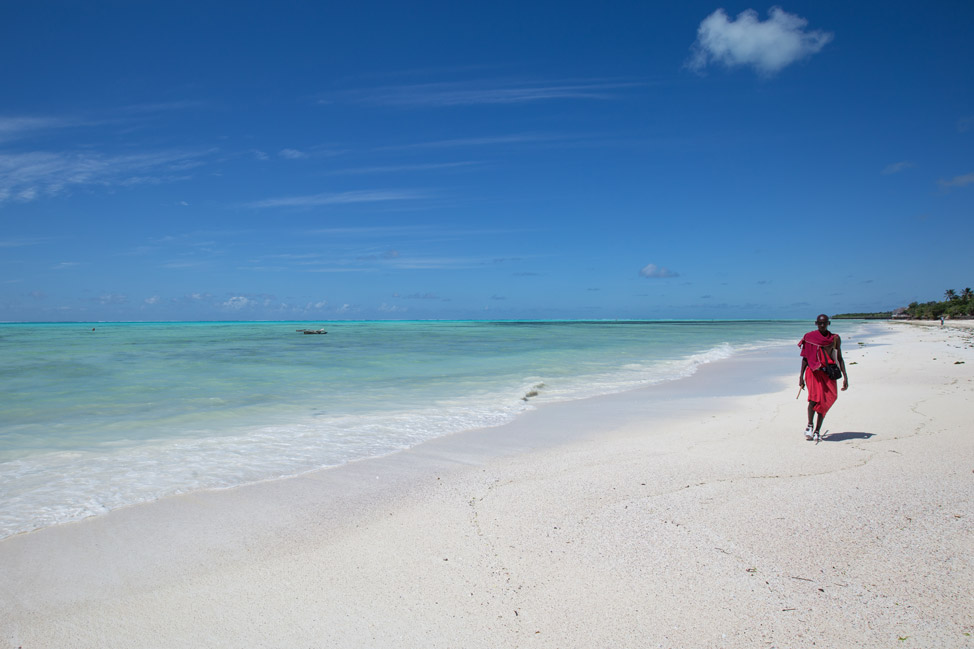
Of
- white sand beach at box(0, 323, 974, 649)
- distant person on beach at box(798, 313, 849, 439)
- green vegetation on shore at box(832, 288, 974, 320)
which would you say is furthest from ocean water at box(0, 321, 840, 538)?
green vegetation on shore at box(832, 288, 974, 320)

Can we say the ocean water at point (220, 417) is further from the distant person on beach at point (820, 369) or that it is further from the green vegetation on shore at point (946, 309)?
the green vegetation on shore at point (946, 309)

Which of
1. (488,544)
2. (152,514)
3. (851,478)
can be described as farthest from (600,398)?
(152,514)

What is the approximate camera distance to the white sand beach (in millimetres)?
2934

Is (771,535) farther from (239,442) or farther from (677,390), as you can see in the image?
(677,390)

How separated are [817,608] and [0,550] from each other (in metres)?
5.96

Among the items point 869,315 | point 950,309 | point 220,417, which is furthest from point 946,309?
point 220,417

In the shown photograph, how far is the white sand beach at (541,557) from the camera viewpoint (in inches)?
115

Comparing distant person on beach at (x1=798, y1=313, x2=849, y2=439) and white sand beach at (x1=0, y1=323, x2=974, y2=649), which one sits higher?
distant person on beach at (x1=798, y1=313, x2=849, y2=439)

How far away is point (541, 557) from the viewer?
371cm

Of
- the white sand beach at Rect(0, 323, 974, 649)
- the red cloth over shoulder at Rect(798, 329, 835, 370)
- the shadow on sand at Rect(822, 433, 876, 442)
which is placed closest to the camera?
the white sand beach at Rect(0, 323, 974, 649)

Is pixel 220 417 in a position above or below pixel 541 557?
below

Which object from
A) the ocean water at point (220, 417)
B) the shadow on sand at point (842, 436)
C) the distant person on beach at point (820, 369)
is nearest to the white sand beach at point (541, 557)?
the shadow on sand at point (842, 436)

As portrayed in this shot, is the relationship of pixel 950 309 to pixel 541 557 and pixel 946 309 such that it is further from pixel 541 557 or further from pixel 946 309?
pixel 541 557

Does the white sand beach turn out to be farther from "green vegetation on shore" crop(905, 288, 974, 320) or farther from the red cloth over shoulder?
"green vegetation on shore" crop(905, 288, 974, 320)
